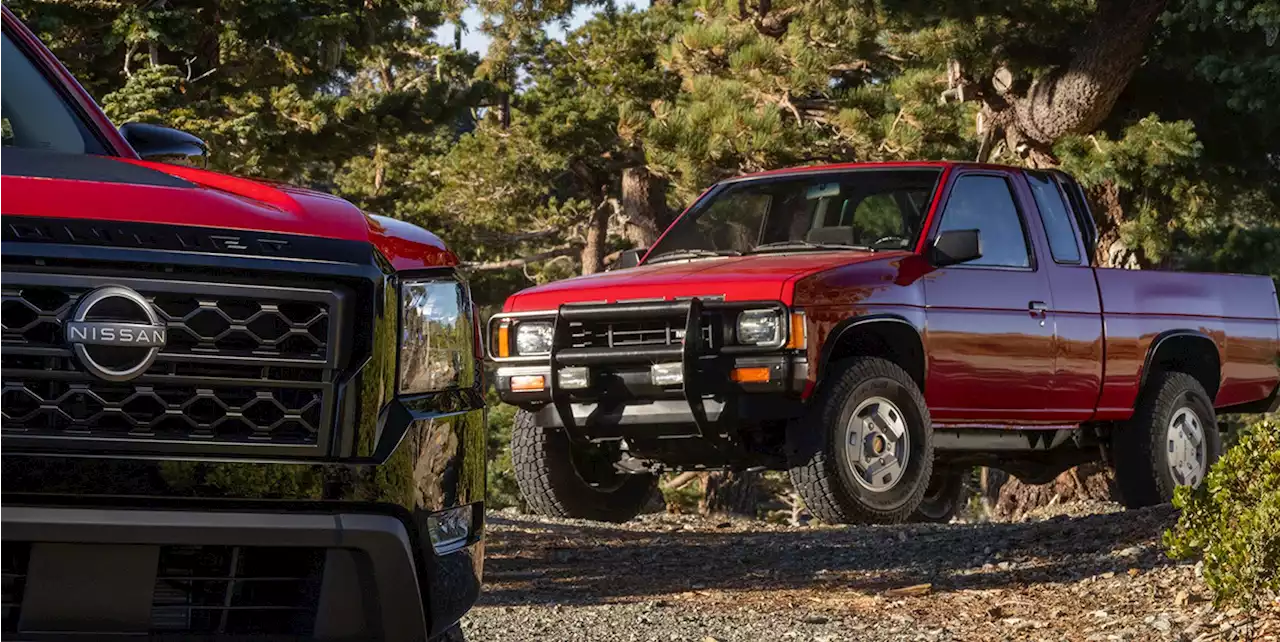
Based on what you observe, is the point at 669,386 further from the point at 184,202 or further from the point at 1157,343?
the point at 184,202

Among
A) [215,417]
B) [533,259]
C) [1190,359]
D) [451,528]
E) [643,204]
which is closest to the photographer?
[215,417]

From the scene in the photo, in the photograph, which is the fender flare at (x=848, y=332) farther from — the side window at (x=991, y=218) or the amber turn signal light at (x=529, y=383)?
the amber turn signal light at (x=529, y=383)

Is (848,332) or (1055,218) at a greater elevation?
(1055,218)

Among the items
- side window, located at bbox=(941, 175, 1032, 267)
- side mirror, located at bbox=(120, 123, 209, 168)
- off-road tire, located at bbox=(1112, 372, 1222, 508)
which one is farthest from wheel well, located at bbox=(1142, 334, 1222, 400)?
side mirror, located at bbox=(120, 123, 209, 168)

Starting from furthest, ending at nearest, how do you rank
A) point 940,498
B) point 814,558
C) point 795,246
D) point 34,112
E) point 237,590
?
point 940,498, point 795,246, point 814,558, point 34,112, point 237,590

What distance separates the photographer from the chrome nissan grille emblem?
10.8 feet

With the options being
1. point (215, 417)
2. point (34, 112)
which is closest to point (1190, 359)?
point (34, 112)

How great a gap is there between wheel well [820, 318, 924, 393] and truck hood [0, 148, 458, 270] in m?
5.48

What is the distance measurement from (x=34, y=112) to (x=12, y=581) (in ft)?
6.29

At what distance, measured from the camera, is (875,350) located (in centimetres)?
969

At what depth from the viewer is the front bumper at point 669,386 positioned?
28.7ft

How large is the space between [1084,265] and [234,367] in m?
8.01

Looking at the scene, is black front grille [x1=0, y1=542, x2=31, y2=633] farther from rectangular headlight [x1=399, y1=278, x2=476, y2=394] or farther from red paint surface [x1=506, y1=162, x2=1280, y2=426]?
red paint surface [x1=506, y1=162, x2=1280, y2=426]

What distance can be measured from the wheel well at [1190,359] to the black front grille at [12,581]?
8842 millimetres
